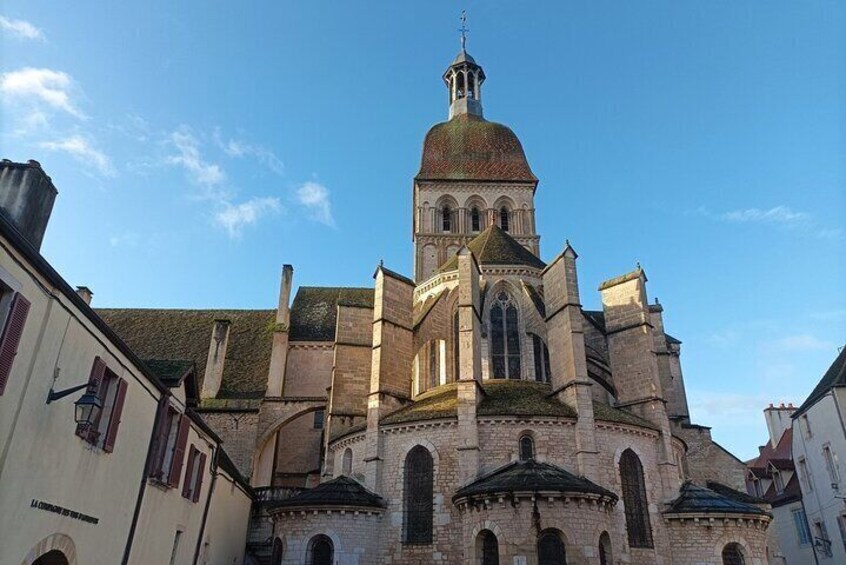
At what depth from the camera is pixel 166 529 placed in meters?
12.5

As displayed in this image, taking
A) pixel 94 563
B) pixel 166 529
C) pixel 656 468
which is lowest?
pixel 94 563

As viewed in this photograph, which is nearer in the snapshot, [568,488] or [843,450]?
[568,488]

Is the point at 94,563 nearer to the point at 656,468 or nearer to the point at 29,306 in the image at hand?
the point at 29,306

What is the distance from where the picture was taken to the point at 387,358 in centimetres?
2112

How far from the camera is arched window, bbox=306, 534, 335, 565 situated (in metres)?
17.5

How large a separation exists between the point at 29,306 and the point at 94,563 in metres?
4.42

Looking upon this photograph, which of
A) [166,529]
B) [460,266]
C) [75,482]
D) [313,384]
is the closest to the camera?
[75,482]

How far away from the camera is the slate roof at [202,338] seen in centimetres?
2728

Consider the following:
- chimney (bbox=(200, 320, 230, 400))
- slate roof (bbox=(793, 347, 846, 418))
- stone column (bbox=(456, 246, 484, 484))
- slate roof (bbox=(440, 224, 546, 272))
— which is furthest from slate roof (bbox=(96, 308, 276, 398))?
slate roof (bbox=(793, 347, 846, 418))

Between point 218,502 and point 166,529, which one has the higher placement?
point 218,502

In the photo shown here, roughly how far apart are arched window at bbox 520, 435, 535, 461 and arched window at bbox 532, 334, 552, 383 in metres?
3.83

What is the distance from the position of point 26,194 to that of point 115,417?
390 cm

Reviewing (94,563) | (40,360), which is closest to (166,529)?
(94,563)

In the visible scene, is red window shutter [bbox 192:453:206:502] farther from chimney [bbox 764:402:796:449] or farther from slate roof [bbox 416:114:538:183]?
chimney [bbox 764:402:796:449]
